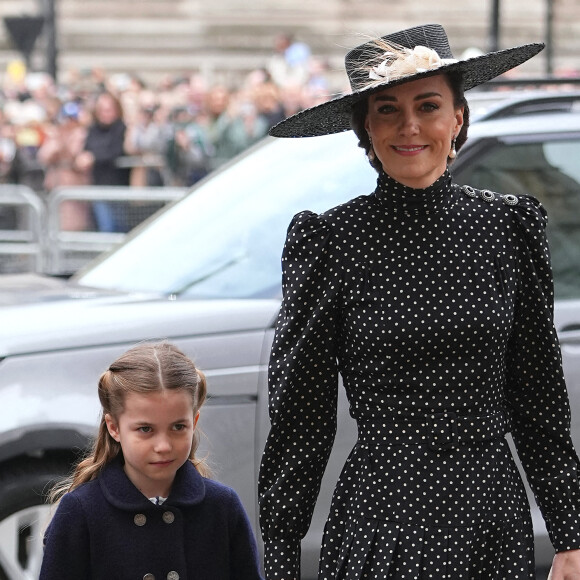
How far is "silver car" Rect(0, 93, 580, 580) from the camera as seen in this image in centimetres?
462

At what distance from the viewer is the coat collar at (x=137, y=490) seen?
2998 mm

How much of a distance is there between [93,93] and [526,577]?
52.3 feet

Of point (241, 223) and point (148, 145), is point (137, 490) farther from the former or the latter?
point (148, 145)

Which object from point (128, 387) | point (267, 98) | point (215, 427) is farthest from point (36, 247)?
point (128, 387)

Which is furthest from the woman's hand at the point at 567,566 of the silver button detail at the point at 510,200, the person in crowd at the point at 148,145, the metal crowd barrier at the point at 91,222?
the person in crowd at the point at 148,145

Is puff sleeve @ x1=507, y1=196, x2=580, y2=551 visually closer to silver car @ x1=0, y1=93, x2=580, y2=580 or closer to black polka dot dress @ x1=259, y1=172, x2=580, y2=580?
black polka dot dress @ x1=259, y1=172, x2=580, y2=580

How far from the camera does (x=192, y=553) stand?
3.02 m

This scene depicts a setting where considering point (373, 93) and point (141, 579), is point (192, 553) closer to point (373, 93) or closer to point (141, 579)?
point (141, 579)

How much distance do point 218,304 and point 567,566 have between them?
2.13m

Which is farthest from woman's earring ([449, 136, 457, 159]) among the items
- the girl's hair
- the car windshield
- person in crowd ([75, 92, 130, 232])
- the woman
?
person in crowd ([75, 92, 130, 232])

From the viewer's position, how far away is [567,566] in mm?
3002

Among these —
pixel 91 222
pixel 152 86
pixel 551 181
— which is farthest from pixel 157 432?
pixel 152 86

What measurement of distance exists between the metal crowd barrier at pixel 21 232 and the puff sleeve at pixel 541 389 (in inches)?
335

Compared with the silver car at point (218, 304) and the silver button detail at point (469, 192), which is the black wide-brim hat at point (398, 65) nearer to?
the silver button detail at point (469, 192)
